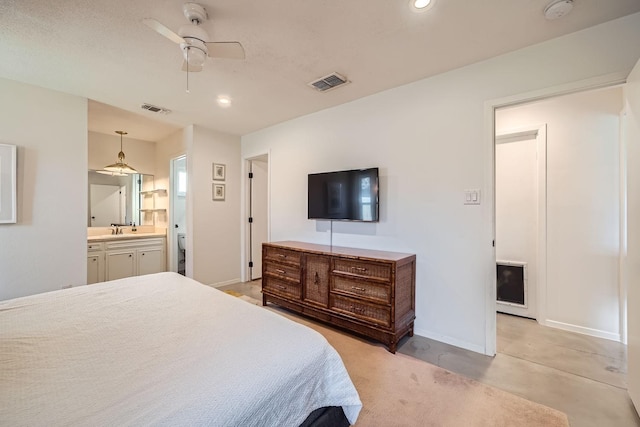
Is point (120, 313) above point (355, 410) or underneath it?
above

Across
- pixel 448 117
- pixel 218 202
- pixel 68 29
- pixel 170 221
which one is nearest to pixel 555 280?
pixel 448 117

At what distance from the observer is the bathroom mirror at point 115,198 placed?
4.45 meters

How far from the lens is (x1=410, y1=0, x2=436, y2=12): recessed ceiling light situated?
1.64 metres

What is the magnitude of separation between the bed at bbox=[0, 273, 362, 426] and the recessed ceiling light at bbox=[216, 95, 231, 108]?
2.36m

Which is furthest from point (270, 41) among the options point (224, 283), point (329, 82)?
point (224, 283)

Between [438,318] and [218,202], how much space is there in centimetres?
355

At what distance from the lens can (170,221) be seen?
4680mm

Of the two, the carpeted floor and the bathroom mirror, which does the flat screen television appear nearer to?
the carpeted floor

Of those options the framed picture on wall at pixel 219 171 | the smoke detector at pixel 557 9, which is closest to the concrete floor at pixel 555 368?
the smoke detector at pixel 557 9

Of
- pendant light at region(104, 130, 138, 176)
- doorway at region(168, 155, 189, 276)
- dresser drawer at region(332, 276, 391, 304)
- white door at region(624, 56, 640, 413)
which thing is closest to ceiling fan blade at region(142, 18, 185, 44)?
dresser drawer at region(332, 276, 391, 304)

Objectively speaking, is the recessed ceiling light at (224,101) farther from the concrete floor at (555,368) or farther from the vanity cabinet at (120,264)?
the concrete floor at (555,368)

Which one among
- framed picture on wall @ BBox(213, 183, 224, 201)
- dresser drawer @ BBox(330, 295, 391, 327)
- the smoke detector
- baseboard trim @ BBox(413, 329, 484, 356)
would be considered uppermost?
Answer: the smoke detector

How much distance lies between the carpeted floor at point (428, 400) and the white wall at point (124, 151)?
498 centimetres

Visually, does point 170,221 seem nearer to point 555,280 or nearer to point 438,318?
point 438,318
